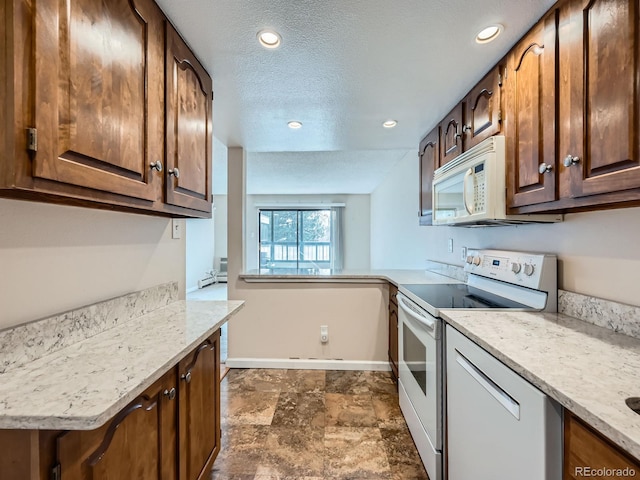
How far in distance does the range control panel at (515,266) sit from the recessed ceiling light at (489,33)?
1027mm

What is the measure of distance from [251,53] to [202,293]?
5773 millimetres

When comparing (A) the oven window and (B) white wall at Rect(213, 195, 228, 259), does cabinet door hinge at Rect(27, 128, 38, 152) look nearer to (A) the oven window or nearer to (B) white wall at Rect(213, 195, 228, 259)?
(A) the oven window

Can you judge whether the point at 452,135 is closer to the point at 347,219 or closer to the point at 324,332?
the point at 324,332

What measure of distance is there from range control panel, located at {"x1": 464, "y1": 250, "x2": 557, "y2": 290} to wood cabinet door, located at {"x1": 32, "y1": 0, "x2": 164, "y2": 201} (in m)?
1.75

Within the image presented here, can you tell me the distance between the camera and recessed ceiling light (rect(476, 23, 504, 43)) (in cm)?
125

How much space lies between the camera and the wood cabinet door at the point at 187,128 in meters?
1.25

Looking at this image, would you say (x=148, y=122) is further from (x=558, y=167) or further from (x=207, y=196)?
(x=558, y=167)

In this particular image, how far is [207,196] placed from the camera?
1.66m

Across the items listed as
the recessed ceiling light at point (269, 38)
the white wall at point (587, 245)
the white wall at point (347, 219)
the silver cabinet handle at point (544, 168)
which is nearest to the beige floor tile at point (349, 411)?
the white wall at point (587, 245)

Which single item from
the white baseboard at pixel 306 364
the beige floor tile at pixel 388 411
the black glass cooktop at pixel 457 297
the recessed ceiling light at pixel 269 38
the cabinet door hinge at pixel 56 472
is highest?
the recessed ceiling light at pixel 269 38

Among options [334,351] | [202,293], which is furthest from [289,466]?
[202,293]

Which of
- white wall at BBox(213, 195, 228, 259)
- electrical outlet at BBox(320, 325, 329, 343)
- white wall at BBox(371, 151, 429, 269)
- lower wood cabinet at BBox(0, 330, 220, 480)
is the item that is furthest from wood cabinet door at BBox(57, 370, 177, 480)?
white wall at BBox(213, 195, 228, 259)

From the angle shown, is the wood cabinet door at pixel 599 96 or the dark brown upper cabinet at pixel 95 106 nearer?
the dark brown upper cabinet at pixel 95 106

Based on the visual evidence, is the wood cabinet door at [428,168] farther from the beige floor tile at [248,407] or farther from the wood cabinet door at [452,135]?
the beige floor tile at [248,407]
